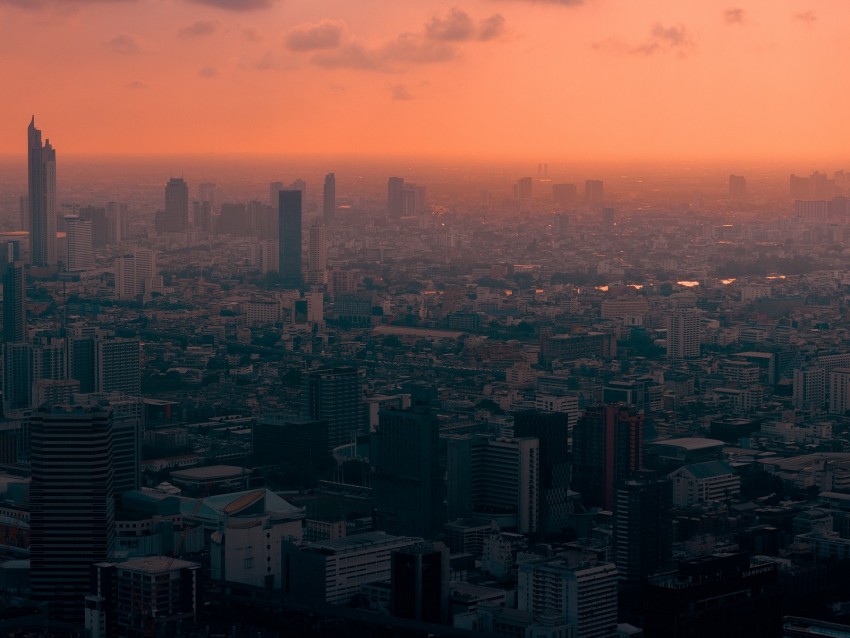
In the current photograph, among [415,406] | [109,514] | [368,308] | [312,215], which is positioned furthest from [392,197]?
[109,514]

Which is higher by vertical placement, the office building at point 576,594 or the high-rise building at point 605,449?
the high-rise building at point 605,449

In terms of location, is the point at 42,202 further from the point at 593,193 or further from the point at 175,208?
the point at 593,193

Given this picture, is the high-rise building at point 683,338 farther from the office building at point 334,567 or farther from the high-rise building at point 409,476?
the office building at point 334,567

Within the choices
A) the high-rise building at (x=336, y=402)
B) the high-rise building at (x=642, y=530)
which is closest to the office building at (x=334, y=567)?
the high-rise building at (x=642, y=530)

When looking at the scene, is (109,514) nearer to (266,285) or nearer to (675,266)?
(266,285)

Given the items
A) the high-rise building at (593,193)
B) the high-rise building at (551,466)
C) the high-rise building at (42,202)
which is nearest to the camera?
the high-rise building at (551,466)

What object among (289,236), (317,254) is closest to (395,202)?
(289,236)
